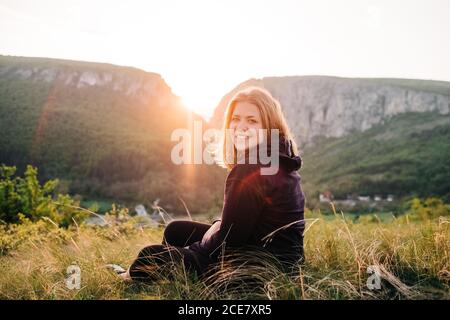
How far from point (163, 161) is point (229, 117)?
247ft

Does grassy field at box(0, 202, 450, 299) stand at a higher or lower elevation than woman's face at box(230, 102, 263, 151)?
lower

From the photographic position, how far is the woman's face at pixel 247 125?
297 centimetres

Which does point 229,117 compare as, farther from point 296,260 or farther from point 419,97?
point 419,97

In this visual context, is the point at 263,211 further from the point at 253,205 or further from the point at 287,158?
the point at 287,158

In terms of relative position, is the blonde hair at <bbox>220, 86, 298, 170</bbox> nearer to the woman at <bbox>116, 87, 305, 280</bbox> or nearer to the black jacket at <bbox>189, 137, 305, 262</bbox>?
the woman at <bbox>116, 87, 305, 280</bbox>

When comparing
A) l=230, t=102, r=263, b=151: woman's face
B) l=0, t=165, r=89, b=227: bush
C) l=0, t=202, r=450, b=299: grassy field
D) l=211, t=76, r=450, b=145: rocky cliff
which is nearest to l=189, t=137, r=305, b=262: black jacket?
l=0, t=202, r=450, b=299: grassy field

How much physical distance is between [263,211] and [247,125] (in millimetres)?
770

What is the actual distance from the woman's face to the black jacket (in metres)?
0.26

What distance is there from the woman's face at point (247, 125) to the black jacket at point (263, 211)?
0.86 ft

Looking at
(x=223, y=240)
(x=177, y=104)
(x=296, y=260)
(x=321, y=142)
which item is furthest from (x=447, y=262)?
(x=321, y=142)

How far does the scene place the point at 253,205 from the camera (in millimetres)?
2494

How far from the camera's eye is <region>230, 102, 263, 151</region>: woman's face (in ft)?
9.74

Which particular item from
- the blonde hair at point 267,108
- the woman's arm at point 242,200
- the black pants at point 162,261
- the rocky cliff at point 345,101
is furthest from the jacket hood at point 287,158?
the rocky cliff at point 345,101

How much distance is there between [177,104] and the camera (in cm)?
11631
